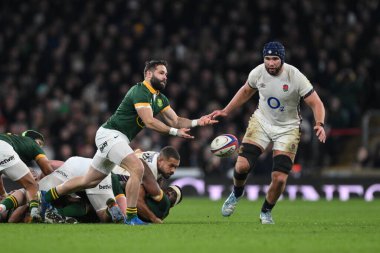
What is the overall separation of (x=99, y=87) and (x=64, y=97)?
86cm

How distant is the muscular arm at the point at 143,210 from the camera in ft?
37.8

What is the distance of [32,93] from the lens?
70.9ft

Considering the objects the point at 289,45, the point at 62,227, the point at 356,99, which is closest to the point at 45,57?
the point at 289,45

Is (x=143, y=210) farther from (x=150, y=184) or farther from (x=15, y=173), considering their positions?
(x=15, y=173)

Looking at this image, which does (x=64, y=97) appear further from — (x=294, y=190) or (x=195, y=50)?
(x=294, y=190)

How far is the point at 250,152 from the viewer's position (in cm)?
1155

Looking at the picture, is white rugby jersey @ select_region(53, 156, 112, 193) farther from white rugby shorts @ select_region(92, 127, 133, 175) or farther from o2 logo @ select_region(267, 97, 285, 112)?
o2 logo @ select_region(267, 97, 285, 112)

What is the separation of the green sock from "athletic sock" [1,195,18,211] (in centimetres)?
63

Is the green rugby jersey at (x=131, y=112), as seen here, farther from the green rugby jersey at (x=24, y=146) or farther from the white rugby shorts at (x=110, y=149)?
the green rugby jersey at (x=24, y=146)

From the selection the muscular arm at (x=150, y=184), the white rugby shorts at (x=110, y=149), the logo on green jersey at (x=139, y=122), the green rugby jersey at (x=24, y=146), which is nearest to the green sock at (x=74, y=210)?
the green rugby jersey at (x=24, y=146)

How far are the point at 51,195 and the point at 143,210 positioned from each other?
1173 millimetres

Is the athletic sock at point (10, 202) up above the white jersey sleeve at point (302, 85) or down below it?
below

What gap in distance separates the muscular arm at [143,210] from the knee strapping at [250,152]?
4.41 feet

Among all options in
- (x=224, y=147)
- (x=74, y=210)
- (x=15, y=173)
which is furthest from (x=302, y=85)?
(x=15, y=173)
